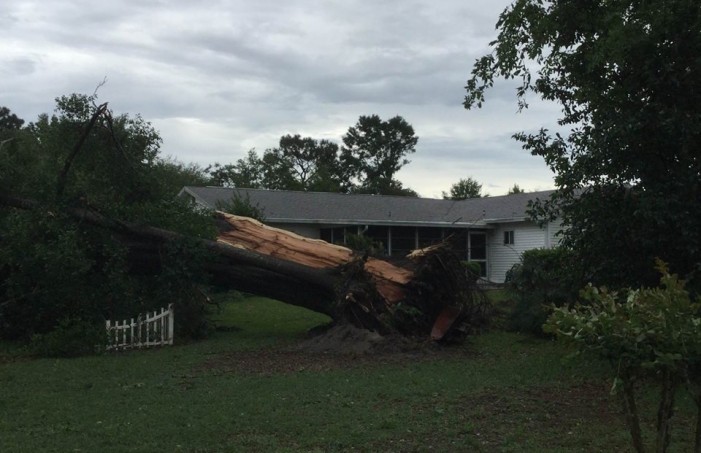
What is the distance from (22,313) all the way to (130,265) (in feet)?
6.43

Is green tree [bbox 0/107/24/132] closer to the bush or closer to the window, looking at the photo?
the window

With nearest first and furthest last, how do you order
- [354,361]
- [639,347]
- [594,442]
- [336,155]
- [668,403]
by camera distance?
1. [639,347]
2. [668,403]
3. [594,442]
4. [354,361]
5. [336,155]

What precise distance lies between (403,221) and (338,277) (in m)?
14.8

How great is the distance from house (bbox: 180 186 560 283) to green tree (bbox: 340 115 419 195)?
31139 millimetres

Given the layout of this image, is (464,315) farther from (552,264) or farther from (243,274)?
(243,274)

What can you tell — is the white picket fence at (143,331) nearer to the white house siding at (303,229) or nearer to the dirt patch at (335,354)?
the dirt patch at (335,354)

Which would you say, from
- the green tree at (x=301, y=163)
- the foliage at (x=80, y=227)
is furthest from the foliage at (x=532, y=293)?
the green tree at (x=301, y=163)

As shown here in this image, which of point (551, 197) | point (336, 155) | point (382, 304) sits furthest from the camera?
point (336, 155)

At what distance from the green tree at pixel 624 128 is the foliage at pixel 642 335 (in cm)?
403

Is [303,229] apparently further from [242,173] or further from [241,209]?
[242,173]

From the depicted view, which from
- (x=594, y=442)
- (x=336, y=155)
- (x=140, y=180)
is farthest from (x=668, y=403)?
(x=336, y=155)

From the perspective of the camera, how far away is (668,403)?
4.47 meters

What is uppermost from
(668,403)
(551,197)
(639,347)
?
(551,197)

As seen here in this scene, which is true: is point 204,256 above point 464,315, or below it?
above
